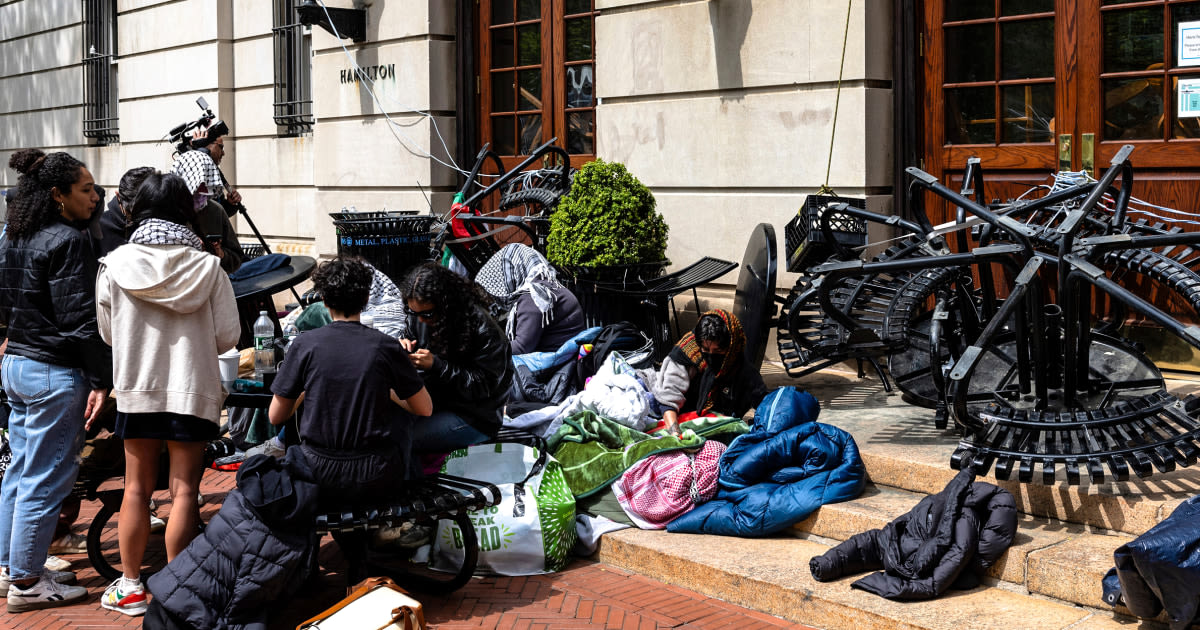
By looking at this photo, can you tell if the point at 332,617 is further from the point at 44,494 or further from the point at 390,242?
the point at 390,242

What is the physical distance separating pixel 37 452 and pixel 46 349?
→ 47 centimetres

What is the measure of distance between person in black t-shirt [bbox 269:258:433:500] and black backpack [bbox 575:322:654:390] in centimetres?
243

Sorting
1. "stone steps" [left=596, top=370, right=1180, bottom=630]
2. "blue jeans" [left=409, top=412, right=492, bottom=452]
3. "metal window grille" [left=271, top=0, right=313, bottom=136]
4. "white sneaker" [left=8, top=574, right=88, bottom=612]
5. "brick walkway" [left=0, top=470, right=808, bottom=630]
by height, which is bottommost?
"brick walkway" [left=0, top=470, right=808, bottom=630]

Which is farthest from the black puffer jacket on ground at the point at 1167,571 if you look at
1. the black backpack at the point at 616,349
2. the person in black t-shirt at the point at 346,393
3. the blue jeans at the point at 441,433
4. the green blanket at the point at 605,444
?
the black backpack at the point at 616,349

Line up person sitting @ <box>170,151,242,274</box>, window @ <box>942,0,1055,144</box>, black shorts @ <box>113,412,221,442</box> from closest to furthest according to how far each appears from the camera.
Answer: black shorts @ <box>113,412,221,442</box>, window @ <box>942,0,1055,144</box>, person sitting @ <box>170,151,242,274</box>

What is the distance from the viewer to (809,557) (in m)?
5.18

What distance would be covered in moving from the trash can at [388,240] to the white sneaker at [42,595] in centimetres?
424

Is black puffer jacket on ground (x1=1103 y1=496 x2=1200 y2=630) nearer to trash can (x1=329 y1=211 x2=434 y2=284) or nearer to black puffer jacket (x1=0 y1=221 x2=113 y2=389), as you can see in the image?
black puffer jacket (x1=0 y1=221 x2=113 y2=389)

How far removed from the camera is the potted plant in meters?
7.91

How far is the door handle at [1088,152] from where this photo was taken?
7207mm

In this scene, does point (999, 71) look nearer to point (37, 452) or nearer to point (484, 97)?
point (484, 97)

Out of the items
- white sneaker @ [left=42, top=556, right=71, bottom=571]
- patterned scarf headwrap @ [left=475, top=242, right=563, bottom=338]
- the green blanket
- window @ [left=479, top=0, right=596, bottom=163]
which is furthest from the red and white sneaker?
window @ [left=479, top=0, right=596, bottom=163]

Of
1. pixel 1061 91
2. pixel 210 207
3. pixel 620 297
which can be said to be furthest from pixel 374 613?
pixel 1061 91

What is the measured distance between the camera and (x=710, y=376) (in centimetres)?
660
